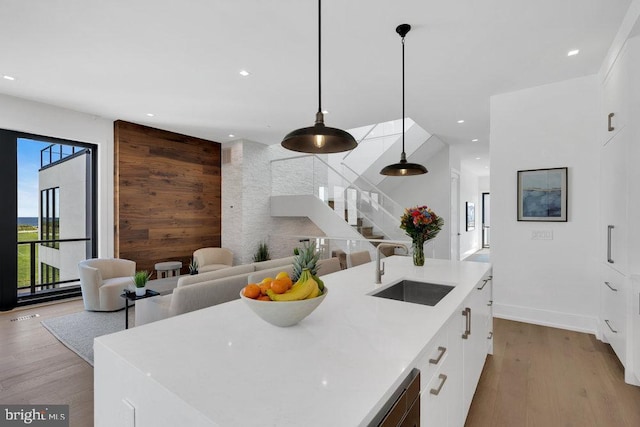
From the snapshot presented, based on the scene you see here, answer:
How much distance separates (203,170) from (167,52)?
12.3 ft

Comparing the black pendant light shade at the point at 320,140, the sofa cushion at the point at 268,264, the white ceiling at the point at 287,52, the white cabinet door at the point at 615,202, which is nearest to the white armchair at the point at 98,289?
the sofa cushion at the point at 268,264

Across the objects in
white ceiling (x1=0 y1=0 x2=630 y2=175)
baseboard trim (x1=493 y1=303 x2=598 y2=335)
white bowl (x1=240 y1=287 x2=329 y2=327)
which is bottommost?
baseboard trim (x1=493 y1=303 x2=598 y2=335)

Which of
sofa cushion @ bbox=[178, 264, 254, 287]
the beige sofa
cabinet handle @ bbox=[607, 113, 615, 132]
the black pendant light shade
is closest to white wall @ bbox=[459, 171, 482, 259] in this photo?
cabinet handle @ bbox=[607, 113, 615, 132]

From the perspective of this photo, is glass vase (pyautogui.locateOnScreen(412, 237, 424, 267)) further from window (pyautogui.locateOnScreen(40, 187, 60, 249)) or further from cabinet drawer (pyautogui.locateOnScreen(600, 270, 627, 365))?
window (pyautogui.locateOnScreen(40, 187, 60, 249))

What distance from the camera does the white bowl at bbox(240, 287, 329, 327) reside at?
1.23m

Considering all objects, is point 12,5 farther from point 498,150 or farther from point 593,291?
point 593,291

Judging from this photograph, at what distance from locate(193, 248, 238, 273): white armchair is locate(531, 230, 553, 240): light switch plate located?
16.3ft

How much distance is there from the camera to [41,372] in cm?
264

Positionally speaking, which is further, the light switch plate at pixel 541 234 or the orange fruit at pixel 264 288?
the light switch plate at pixel 541 234

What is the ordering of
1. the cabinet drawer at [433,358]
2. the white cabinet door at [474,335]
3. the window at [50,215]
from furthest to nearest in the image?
the window at [50,215] < the white cabinet door at [474,335] < the cabinet drawer at [433,358]

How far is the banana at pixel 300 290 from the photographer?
1.27 m

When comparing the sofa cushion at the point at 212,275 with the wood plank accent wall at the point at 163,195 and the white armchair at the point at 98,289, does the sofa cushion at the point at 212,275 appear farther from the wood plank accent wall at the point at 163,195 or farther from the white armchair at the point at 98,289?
the wood plank accent wall at the point at 163,195

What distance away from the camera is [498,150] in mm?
4090

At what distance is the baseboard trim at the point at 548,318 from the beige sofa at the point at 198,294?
115 inches
